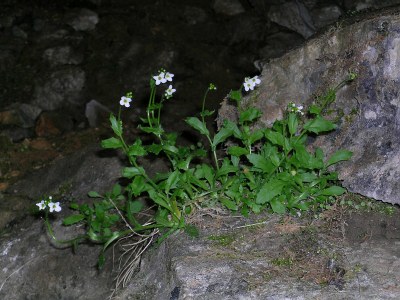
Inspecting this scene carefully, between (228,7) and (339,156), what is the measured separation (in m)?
3.40

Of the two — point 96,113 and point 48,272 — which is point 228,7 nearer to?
point 96,113

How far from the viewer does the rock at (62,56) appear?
18.6 feet

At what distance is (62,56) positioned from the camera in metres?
5.70

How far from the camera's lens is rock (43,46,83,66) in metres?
5.66

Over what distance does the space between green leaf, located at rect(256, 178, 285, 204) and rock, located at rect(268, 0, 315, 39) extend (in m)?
3.13

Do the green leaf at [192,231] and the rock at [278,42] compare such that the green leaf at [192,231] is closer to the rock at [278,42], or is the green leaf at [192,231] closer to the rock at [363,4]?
the rock at [278,42]

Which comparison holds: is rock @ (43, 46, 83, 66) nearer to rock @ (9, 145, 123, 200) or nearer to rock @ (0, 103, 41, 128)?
rock @ (0, 103, 41, 128)

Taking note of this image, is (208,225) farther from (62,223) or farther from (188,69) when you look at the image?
(188,69)

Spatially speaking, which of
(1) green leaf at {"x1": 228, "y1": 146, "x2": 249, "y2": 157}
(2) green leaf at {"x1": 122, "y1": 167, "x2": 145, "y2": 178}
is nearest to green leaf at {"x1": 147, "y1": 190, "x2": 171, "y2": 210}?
(2) green leaf at {"x1": 122, "y1": 167, "x2": 145, "y2": 178}

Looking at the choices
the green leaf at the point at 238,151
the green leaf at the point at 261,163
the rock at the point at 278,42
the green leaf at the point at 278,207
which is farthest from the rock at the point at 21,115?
the green leaf at the point at 278,207

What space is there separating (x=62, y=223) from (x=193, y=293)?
4.25ft

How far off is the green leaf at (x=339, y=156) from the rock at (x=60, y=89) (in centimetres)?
298

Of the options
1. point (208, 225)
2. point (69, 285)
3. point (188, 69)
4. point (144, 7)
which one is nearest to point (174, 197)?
point (208, 225)

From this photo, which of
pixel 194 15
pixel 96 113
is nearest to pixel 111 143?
pixel 96 113
